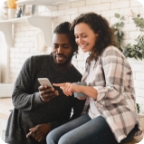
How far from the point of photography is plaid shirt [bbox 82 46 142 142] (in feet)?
4.99

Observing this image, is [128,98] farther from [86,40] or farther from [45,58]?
[45,58]

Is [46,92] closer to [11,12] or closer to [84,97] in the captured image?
[84,97]

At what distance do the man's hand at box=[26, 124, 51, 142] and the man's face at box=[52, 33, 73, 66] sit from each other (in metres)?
0.39

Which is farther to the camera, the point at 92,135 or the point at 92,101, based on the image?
the point at 92,101

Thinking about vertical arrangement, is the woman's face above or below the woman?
above

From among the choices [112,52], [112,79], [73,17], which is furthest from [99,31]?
[73,17]

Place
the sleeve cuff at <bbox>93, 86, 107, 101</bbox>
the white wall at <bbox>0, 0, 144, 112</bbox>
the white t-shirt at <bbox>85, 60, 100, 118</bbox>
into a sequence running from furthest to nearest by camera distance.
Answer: the white wall at <bbox>0, 0, 144, 112</bbox>
the white t-shirt at <bbox>85, 60, 100, 118</bbox>
the sleeve cuff at <bbox>93, 86, 107, 101</bbox>

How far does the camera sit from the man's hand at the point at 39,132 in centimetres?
183

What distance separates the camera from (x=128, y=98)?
1595 mm

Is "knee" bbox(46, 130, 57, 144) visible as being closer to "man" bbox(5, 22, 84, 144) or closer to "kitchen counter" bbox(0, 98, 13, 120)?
"man" bbox(5, 22, 84, 144)

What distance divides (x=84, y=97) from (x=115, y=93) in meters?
0.31

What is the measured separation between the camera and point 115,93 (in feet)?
4.96

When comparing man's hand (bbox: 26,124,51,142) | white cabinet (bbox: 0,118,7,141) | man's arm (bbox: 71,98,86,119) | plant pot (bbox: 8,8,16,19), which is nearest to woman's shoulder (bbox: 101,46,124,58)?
man's arm (bbox: 71,98,86,119)

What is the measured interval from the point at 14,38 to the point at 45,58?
1.67 meters
